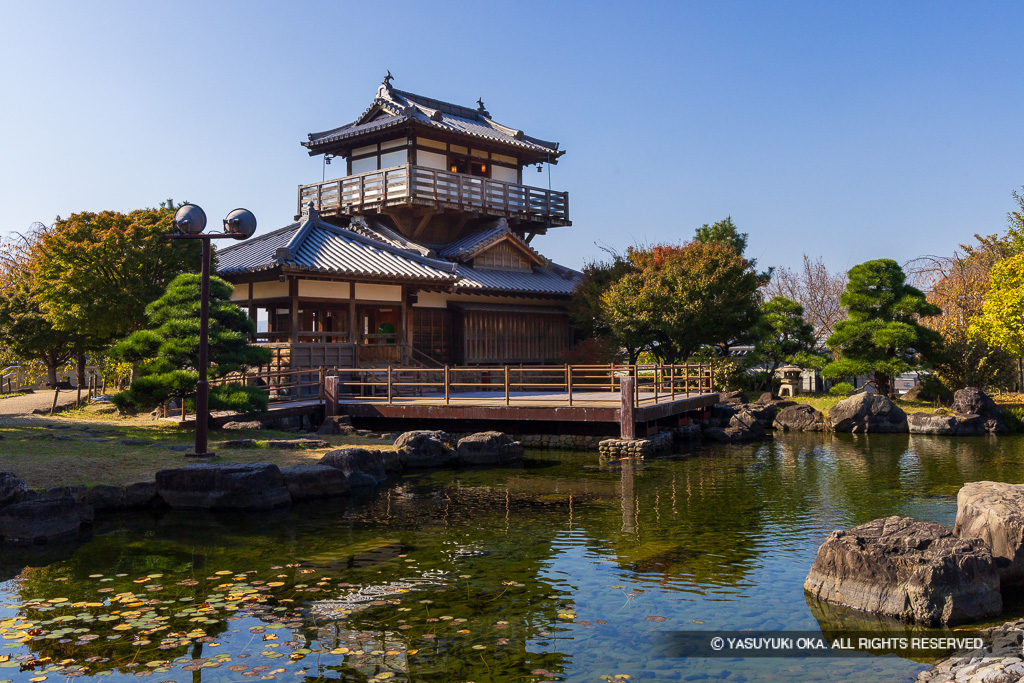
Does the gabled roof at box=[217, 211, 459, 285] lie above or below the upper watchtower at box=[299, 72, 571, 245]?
below

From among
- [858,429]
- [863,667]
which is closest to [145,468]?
[863,667]

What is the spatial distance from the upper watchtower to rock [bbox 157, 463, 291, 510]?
60.6ft

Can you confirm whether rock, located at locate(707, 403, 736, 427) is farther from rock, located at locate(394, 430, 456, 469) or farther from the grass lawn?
the grass lawn

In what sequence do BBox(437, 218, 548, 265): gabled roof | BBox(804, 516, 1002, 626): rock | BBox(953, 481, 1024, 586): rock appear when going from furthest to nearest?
1. BBox(437, 218, 548, 265): gabled roof
2. BBox(953, 481, 1024, 586): rock
3. BBox(804, 516, 1002, 626): rock

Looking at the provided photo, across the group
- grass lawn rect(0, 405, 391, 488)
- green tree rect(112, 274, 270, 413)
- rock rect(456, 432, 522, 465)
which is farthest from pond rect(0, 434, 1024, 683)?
green tree rect(112, 274, 270, 413)

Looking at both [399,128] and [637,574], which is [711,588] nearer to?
[637,574]

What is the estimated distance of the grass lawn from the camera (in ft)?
39.2

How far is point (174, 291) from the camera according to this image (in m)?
16.9

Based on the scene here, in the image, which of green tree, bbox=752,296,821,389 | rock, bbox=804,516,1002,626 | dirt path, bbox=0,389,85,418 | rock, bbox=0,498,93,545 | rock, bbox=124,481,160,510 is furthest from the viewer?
green tree, bbox=752,296,821,389

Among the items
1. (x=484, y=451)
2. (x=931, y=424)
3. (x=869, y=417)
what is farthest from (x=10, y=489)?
(x=931, y=424)

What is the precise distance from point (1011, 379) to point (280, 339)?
82.7ft

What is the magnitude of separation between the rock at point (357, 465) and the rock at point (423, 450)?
149cm

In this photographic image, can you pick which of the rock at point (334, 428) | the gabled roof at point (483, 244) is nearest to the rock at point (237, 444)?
the rock at point (334, 428)

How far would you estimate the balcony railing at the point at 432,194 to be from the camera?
96.7 feet
